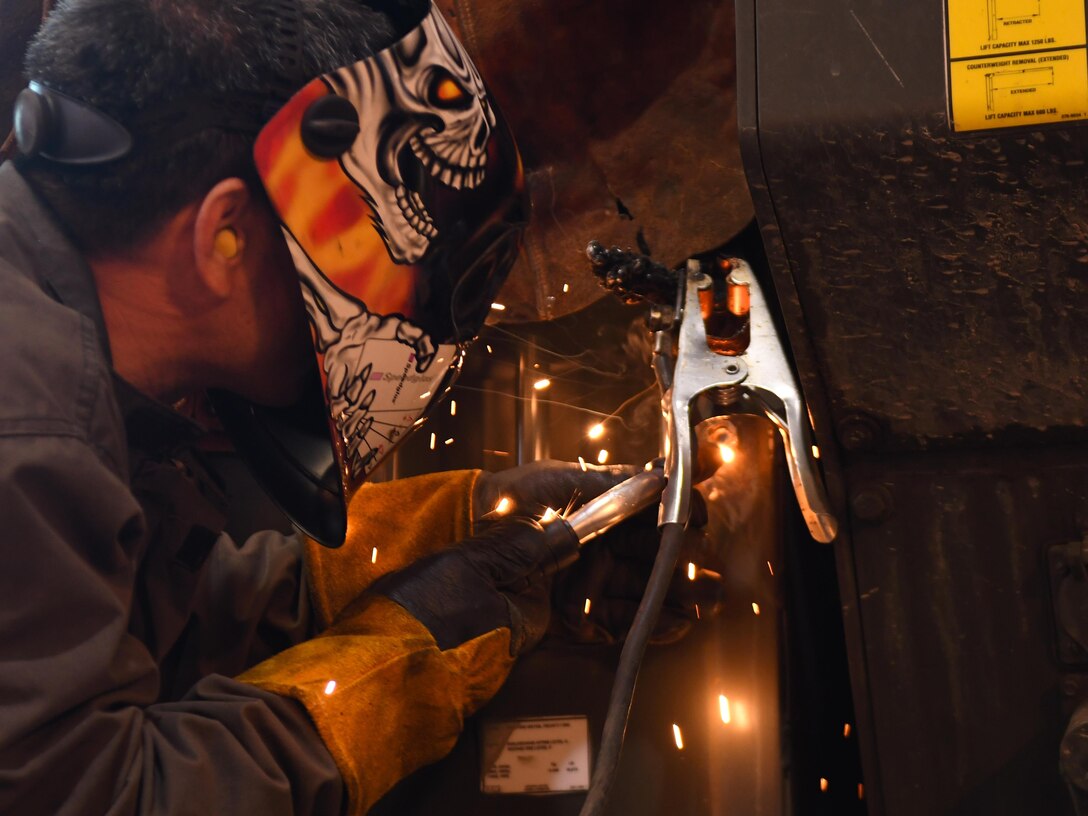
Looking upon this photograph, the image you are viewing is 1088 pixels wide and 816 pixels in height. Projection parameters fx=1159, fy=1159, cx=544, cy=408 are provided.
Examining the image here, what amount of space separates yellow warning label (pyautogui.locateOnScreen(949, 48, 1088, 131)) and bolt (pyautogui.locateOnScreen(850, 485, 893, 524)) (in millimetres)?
374

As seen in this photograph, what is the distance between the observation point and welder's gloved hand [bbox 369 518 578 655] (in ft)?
4.20

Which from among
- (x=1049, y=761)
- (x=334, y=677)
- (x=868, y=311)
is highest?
(x=868, y=311)

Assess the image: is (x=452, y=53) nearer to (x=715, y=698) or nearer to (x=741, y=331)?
(x=741, y=331)

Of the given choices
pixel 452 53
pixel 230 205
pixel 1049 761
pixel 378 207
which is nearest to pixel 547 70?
pixel 452 53

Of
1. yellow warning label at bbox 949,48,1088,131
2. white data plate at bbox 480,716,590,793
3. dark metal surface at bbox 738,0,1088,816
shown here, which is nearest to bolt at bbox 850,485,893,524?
dark metal surface at bbox 738,0,1088,816

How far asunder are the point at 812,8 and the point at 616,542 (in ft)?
2.39

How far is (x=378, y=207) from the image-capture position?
4.20ft

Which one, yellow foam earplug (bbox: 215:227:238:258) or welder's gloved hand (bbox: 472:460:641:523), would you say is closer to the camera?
yellow foam earplug (bbox: 215:227:238:258)

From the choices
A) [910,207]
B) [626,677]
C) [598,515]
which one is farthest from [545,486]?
[910,207]

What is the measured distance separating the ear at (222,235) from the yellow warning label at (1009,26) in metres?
0.76

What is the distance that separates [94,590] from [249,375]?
40 cm

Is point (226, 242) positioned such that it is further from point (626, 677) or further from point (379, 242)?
point (626, 677)

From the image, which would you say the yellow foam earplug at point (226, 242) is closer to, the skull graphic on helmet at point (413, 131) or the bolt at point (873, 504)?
the skull graphic on helmet at point (413, 131)

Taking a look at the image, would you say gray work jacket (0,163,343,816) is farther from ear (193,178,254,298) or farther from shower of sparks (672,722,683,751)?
shower of sparks (672,722,683,751)
